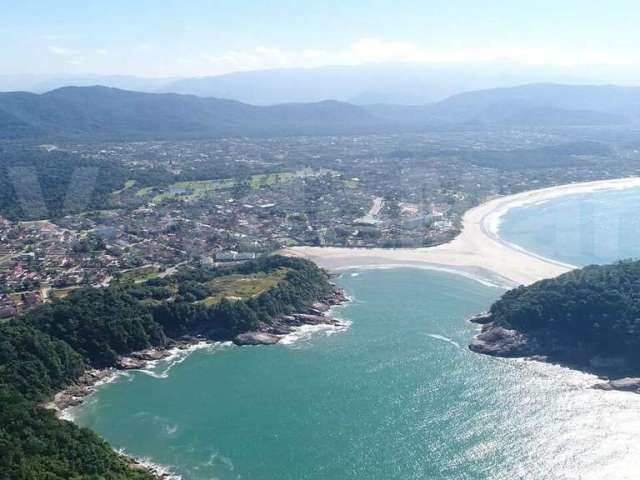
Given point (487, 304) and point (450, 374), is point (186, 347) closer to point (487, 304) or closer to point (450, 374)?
point (450, 374)

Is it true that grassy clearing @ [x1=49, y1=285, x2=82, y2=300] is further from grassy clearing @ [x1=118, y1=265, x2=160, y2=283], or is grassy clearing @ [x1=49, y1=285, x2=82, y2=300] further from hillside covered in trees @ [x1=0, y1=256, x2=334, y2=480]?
hillside covered in trees @ [x1=0, y1=256, x2=334, y2=480]

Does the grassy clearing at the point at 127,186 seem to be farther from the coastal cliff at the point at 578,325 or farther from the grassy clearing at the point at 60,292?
the coastal cliff at the point at 578,325

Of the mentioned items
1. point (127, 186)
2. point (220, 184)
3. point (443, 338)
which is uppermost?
point (127, 186)

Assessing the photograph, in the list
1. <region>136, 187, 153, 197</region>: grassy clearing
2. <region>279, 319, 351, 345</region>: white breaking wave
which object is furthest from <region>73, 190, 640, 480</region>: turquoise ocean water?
<region>136, 187, 153, 197</region>: grassy clearing

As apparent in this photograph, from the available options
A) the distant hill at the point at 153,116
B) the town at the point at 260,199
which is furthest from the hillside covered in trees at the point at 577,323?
the distant hill at the point at 153,116

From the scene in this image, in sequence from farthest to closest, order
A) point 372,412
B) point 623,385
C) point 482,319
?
1. point 482,319
2. point 623,385
3. point 372,412

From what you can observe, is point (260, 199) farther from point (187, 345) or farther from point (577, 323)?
point (577, 323)

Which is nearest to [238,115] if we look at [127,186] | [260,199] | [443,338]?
[127,186]
